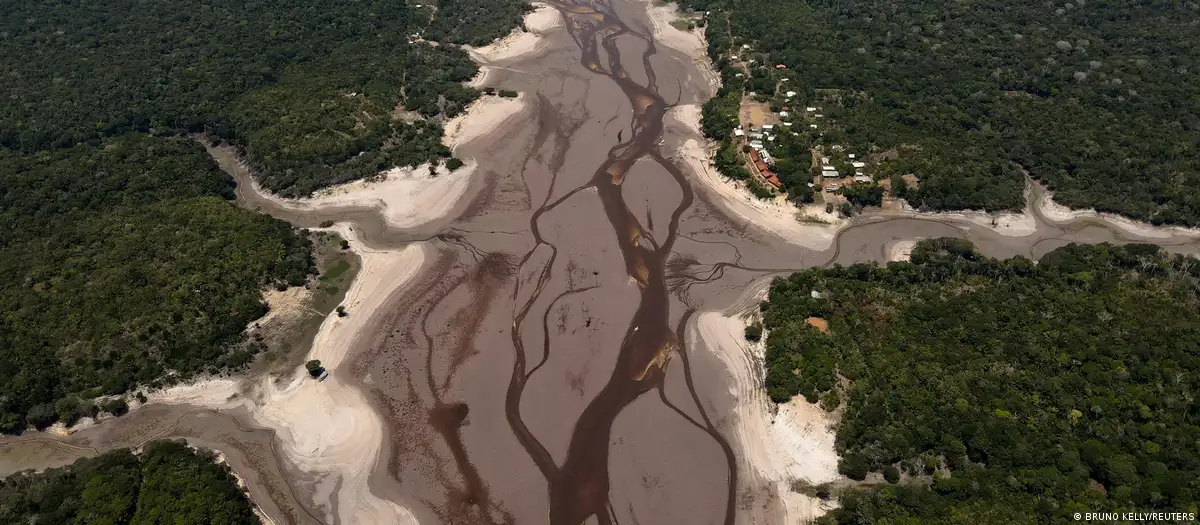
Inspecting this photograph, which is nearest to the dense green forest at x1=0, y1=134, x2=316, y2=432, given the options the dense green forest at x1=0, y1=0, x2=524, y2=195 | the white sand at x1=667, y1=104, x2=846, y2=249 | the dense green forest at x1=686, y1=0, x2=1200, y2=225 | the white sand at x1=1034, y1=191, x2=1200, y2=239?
the dense green forest at x1=0, y1=0, x2=524, y2=195

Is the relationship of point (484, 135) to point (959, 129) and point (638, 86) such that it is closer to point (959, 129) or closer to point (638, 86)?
point (638, 86)

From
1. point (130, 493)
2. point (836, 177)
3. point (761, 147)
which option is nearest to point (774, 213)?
point (836, 177)

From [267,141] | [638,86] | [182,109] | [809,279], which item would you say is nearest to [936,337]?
[809,279]

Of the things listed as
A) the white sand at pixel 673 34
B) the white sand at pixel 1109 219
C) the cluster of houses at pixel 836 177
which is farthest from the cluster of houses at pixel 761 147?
the white sand at pixel 1109 219

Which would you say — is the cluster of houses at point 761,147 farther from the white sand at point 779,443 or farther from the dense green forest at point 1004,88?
the white sand at point 779,443

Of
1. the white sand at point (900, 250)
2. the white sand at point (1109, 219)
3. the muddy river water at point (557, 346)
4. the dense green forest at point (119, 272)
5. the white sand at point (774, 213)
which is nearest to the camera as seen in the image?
the muddy river water at point (557, 346)

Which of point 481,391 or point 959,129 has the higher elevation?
point 959,129
